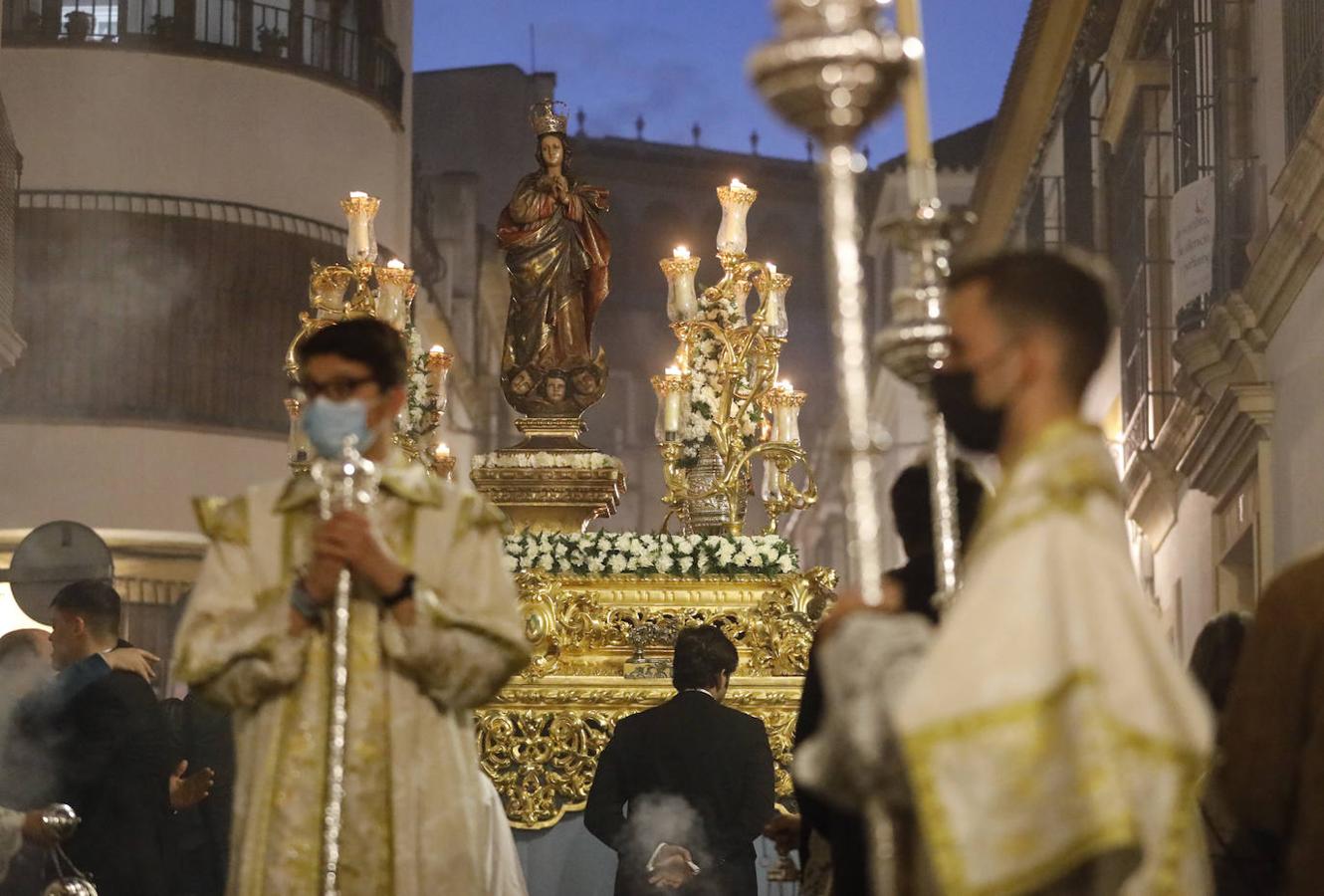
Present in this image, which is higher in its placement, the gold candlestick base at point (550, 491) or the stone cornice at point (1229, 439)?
the stone cornice at point (1229, 439)

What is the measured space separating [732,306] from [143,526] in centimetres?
1063

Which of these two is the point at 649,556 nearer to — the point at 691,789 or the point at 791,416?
the point at 791,416

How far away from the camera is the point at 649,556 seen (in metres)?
11.2

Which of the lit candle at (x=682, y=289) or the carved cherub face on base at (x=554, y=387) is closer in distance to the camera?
the lit candle at (x=682, y=289)


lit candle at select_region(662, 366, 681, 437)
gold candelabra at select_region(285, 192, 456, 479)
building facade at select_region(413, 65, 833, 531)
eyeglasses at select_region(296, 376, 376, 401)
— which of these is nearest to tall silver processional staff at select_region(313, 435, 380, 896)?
eyeglasses at select_region(296, 376, 376, 401)

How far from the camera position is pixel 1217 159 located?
50.3 ft

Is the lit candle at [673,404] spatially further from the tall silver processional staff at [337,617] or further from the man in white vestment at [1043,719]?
the man in white vestment at [1043,719]

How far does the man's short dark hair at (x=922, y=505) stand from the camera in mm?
5074

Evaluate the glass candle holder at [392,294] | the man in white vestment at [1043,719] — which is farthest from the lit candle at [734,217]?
the man in white vestment at [1043,719]

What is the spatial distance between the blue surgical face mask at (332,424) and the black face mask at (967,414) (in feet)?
3.48

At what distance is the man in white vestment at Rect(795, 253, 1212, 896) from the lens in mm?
3301

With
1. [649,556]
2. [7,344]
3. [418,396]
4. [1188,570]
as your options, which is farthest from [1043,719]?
[1188,570]

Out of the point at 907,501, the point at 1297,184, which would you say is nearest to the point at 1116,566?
the point at 907,501

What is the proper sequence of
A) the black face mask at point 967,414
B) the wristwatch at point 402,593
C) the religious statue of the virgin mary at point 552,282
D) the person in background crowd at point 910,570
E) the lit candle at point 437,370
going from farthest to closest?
the lit candle at point 437,370, the religious statue of the virgin mary at point 552,282, the person in background crowd at point 910,570, the wristwatch at point 402,593, the black face mask at point 967,414
